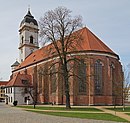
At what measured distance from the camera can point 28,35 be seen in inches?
3022

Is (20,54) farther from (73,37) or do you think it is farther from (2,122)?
(2,122)

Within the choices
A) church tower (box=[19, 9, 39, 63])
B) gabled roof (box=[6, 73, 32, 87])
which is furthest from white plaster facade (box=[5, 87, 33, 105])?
church tower (box=[19, 9, 39, 63])

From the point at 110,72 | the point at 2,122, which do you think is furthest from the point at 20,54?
the point at 2,122

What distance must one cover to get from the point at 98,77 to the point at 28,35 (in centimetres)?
3298

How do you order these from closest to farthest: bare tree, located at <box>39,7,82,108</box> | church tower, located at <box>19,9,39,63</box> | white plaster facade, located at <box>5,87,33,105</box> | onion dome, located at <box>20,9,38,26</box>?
bare tree, located at <box>39,7,82,108</box>, white plaster facade, located at <box>5,87,33,105</box>, onion dome, located at <box>20,9,38,26</box>, church tower, located at <box>19,9,39,63</box>

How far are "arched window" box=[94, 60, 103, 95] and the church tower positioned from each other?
3003cm

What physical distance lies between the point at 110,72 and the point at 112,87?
9.96ft

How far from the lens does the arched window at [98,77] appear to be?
165 ft

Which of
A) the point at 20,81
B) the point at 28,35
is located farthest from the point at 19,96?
the point at 28,35

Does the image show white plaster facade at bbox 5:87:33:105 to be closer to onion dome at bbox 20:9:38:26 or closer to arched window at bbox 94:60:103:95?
arched window at bbox 94:60:103:95

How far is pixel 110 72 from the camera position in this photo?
170 ft

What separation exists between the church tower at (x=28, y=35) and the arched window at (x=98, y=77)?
30.0 meters

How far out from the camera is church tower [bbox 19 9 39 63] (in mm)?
75875

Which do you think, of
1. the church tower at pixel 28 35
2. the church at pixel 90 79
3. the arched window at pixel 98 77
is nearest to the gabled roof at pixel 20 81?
the church at pixel 90 79
